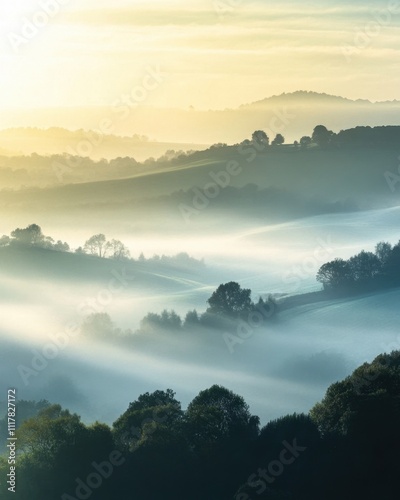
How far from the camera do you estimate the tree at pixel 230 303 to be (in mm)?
112875

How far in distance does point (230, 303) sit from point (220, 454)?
56.7 meters

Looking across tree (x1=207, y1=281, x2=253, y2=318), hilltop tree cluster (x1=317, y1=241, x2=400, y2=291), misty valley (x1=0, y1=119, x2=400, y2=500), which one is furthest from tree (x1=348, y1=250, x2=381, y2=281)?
tree (x1=207, y1=281, x2=253, y2=318)

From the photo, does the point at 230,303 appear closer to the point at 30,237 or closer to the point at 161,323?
the point at 161,323

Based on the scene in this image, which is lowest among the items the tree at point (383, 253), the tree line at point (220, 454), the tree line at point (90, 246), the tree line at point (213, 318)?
the tree line at point (220, 454)

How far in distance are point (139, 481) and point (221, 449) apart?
14.3 ft

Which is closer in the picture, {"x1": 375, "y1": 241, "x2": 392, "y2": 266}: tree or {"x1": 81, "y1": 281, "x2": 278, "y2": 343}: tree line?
{"x1": 81, "y1": 281, "x2": 278, "y2": 343}: tree line

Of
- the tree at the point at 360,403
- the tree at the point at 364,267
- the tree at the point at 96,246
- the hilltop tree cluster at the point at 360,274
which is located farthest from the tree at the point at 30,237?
the tree at the point at 360,403

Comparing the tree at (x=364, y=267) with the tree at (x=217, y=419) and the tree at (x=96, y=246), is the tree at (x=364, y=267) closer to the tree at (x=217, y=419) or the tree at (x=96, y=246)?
the tree at (x=96, y=246)

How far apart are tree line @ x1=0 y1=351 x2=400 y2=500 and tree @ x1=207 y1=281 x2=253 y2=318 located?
51.8 m

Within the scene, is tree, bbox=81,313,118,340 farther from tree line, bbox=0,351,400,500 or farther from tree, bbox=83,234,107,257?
tree line, bbox=0,351,400,500

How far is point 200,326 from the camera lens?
112 m

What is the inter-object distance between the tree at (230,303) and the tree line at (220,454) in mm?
51793

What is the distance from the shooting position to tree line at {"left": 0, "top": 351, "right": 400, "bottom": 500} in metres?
55.2

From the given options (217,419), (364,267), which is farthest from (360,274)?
(217,419)
